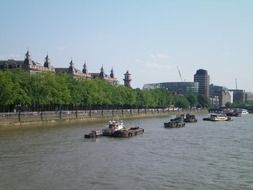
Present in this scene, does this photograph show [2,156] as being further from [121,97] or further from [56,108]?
[121,97]

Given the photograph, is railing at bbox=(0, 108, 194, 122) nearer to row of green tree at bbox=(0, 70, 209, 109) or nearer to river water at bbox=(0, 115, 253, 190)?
row of green tree at bbox=(0, 70, 209, 109)

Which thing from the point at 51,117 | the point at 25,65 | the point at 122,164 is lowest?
the point at 122,164

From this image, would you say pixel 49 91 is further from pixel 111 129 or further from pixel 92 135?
pixel 92 135

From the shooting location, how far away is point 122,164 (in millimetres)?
47969

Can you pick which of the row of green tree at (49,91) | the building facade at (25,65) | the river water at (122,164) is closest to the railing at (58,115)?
the row of green tree at (49,91)

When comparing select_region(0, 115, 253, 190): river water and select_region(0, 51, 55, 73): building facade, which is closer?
select_region(0, 115, 253, 190): river water

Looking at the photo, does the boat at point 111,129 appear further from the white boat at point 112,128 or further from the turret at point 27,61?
the turret at point 27,61

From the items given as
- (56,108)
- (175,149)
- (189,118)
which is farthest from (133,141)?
(189,118)

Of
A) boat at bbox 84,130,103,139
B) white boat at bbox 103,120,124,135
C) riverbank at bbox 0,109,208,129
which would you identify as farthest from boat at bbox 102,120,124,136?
riverbank at bbox 0,109,208,129

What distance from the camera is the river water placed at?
127 ft

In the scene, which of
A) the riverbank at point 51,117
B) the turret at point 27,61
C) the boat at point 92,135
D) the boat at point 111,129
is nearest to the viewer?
the boat at point 92,135

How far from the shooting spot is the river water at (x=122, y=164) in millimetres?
38594

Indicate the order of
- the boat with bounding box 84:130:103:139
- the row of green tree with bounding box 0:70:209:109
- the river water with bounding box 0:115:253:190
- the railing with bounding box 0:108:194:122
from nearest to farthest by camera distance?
the river water with bounding box 0:115:253:190 < the boat with bounding box 84:130:103:139 < the railing with bounding box 0:108:194:122 < the row of green tree with bounding box 0:70:209:109

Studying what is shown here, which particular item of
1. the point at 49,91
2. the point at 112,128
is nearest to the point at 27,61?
the point at 49,91
